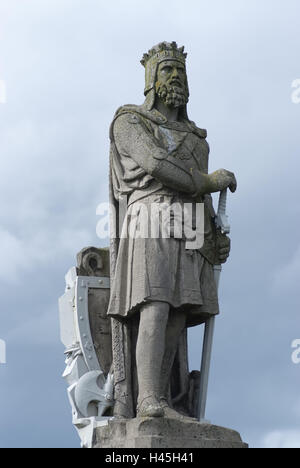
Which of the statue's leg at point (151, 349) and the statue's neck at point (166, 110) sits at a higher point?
the statue's neck at point (166, 110)

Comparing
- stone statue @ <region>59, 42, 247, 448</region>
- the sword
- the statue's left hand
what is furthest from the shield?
the statue's left hand

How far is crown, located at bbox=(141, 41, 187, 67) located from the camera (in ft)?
43.7

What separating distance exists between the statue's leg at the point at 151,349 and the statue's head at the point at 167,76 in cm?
270

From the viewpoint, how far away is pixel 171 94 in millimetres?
13242

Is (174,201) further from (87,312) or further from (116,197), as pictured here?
(87,312)

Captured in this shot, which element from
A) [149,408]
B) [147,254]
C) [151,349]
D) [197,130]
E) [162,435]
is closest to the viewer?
[162,435]

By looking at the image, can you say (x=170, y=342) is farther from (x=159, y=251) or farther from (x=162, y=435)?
(x=162, y=435)

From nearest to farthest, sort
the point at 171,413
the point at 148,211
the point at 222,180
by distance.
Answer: the point at 171,413 < the point at 148,211 < the point at 222,180

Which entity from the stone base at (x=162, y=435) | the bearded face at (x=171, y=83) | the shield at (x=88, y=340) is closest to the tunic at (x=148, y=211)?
the bearded face at (x=171, y=83)

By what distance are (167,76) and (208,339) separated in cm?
335

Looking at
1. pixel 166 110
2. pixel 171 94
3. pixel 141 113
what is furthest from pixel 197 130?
pixel 141 113

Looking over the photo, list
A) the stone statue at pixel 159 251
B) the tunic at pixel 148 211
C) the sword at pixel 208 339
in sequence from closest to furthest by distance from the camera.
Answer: the stone statue at pixel 159 251, the tunic at pixel 148 211, the sword at pixel 208 339

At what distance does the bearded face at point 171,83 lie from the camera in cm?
1324

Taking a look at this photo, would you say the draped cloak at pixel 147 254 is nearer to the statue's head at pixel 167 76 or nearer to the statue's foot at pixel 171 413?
the statue's head at pixel 167 76
